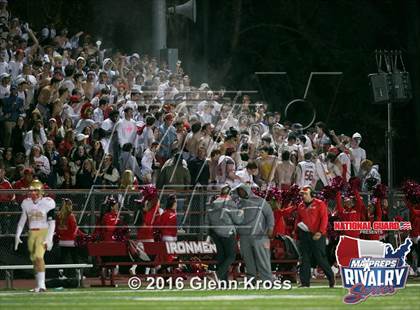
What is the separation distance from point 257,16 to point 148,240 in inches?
995

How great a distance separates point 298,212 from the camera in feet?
89.2

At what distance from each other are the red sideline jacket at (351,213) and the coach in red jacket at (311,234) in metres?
3.15

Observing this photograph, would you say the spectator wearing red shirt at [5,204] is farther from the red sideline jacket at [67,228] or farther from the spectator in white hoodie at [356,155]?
the spectator in white hoodie at [356,155]

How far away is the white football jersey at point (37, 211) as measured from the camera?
2559cm

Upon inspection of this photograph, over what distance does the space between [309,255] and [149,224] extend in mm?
3279

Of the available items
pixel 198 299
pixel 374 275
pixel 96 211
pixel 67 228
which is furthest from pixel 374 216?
pixel 198 299

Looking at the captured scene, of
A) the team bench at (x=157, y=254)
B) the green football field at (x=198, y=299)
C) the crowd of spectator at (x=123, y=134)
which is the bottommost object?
the green football field at (x=198, y=299)

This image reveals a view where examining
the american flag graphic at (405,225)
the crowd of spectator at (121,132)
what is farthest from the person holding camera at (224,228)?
the american flag graphic at (405,225)

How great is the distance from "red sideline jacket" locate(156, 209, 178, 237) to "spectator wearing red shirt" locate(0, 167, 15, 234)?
2828 mm

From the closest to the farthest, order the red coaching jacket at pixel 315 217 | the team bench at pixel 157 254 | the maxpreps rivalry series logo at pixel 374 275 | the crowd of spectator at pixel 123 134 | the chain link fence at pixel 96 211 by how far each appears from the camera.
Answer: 1. the maxpreps rivalry series logo at pixel 374 275
2. the red coaching jacket at pixel 315 217
3. the team bench at pixel 157 254
4. the chain link fence at pixel 96 211
5. the crowd of spectator at pixel 123 134

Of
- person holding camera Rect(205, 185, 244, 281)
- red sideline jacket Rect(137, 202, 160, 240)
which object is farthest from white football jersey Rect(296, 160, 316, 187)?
person holding camera Rect(205, 185, 244, 281)

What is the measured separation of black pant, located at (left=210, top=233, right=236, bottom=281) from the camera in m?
26.2

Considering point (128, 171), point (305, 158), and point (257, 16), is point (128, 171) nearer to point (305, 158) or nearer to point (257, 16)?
point (305, 158)

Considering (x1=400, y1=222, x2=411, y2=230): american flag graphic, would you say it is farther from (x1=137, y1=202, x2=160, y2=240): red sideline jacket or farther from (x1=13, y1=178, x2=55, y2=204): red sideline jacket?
(x1=13, y1=178, x2=55, y2=204): red sideline jacket
